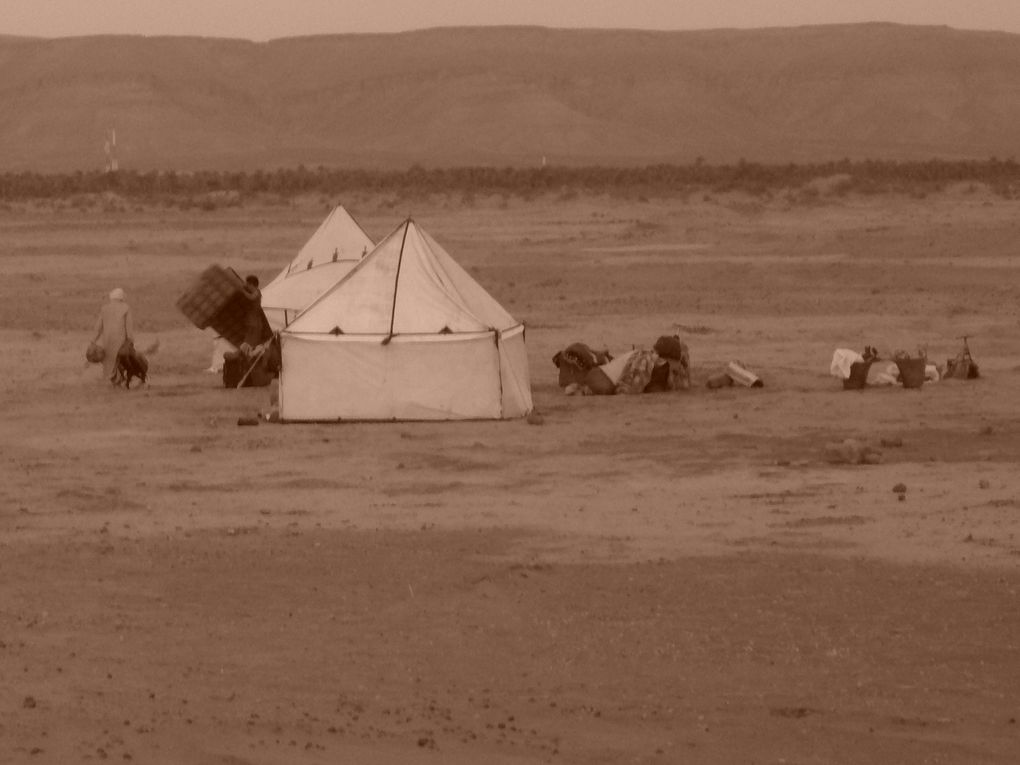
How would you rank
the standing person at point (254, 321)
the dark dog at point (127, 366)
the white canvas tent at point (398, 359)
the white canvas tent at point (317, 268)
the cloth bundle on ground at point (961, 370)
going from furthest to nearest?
the white canvas tent at point (317, 268) < the standing person at point (254, 321) < the dark dog at point (127, 366) < the cloth bundle on ground at point (961, 370) < the white canvas tent at point (398, 359)

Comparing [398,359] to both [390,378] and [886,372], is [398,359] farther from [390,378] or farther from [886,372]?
[886,372]

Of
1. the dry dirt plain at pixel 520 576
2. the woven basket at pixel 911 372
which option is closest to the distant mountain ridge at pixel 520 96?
the woven basket at pixel 911 372

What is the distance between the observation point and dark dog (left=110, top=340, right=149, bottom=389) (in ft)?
60.5

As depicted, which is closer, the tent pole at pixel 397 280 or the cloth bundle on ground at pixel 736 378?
the tent pole at pixel 397 280

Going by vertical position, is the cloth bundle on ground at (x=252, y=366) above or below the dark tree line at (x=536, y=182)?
below

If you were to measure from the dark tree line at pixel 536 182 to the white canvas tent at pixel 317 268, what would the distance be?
1098 inches

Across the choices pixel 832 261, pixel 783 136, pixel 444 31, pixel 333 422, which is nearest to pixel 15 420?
pixel 333 422

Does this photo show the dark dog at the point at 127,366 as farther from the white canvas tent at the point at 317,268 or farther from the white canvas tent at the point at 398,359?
the white canvas tent at the point at 398,359

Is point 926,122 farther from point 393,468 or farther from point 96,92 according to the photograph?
point 393,468

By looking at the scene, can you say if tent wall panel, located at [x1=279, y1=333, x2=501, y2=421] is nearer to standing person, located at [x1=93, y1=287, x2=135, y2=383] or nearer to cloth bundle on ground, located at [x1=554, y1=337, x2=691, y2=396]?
cloth bundle on ground, located at [x1=554, y1=337, x2=691, y2=396]

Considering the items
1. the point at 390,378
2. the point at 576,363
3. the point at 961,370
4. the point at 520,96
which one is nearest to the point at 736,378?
the point at 576,363

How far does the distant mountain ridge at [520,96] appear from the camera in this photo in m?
110

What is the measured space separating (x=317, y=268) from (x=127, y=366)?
9.78ft

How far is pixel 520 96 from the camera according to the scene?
12219 cm
